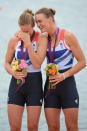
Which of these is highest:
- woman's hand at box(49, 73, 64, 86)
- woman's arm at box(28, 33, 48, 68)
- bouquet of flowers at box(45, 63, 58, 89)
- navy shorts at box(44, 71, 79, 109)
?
woman's arm at box(28, 33, 48, 68)

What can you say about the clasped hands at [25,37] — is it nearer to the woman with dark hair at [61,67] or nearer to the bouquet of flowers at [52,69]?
the woman with dark hair at [61,67]

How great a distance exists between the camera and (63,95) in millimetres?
5586

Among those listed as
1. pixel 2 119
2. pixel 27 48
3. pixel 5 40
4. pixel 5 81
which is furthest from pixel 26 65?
pixel 5 40

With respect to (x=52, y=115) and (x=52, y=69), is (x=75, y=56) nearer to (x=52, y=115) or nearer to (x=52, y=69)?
(x=52, y=69)

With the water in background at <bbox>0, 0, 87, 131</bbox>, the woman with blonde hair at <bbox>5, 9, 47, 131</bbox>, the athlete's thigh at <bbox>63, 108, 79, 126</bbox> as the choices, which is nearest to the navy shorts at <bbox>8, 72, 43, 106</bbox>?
the woman with blonde hair at <bbox>5, 9, 47, 131</bbox>

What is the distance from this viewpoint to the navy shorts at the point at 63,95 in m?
5.54

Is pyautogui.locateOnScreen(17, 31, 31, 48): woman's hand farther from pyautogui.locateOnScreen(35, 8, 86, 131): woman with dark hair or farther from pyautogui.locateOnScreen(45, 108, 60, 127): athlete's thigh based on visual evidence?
pyautogui.locateOnScreen(45, 108, 60, 127): athlete's thigh

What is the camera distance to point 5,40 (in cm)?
1384

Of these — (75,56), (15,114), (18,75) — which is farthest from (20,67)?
(75,56)

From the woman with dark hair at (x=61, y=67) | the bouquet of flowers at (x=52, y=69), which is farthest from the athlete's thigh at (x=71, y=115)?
the bouquet of flowers at (x=52, y=69)

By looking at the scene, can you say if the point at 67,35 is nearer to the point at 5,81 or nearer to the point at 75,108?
the point at 75,108

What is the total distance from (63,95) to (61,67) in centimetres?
36

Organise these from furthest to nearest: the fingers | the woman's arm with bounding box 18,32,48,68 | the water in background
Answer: the water in background
the fingers
the woman's arm with bounding box 18,32,48,68

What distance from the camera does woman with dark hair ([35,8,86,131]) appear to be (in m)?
5.44
